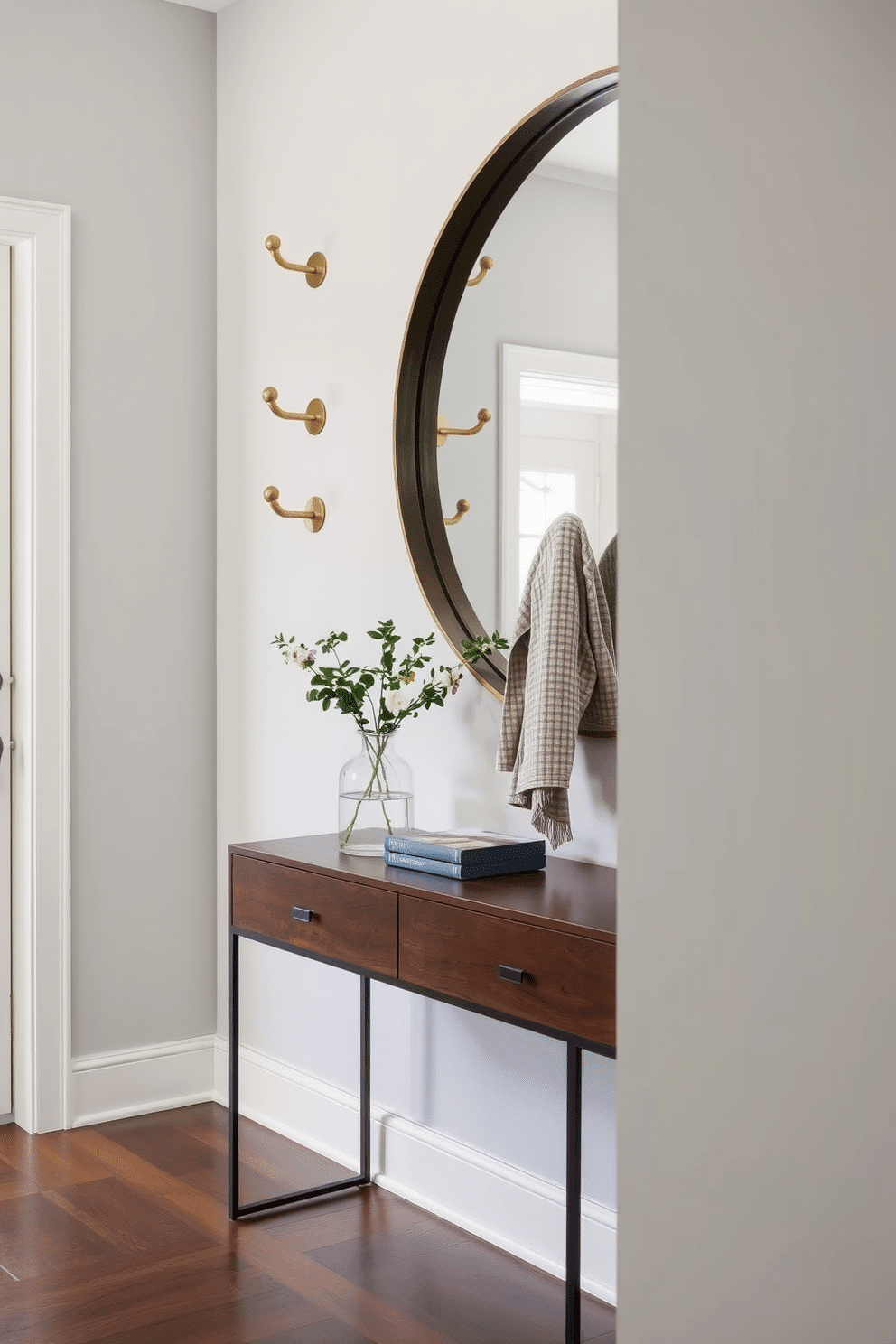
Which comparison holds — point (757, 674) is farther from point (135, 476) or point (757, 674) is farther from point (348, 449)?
point (135, 476)

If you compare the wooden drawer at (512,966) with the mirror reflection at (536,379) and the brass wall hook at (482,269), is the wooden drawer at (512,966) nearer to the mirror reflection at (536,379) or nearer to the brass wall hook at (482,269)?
the mirror reflection at (536,379)

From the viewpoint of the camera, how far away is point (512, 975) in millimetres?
1890

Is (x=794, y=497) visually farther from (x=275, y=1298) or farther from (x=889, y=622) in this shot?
(x=275, y=1298)

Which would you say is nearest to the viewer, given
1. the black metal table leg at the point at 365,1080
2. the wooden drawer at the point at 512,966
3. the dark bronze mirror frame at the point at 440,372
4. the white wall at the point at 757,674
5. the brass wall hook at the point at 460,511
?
the white wall at the point at 757,674

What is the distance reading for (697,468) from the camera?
1.01m

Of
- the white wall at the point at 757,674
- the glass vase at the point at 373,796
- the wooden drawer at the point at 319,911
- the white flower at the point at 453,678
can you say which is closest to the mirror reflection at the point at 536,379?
the white flower at the point at 453,678

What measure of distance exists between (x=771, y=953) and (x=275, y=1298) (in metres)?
1.64

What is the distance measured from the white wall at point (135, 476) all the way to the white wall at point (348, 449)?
7 cm

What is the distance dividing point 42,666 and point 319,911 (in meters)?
1.15

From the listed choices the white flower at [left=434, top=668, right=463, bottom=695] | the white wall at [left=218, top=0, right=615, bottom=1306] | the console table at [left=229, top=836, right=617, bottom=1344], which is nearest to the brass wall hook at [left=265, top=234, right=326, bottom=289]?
the white wall at [left=218, top=0, right=615, bottom=1306]

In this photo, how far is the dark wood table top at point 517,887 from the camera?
1.84 meters

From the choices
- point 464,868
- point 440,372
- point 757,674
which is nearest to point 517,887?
point 464,868

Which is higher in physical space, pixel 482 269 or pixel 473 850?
pixel 482 269

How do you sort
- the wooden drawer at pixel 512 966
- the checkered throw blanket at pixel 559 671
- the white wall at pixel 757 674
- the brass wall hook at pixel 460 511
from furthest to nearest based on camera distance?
the brass wall hook at pixel 460 511 → the checkered throw blanket at pixel 559 671 → the wooden drawer at pixel 512 966 → the white wall at pixel 757 674
